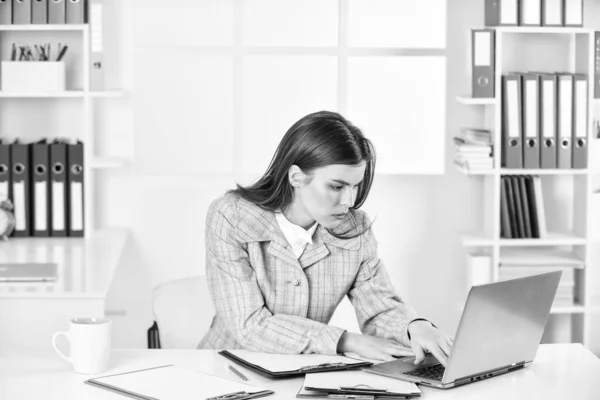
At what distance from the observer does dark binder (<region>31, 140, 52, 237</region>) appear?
3.69 meters

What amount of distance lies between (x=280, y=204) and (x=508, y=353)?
28.1 inches

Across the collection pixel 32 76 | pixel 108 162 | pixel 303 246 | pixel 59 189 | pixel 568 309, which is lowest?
pixel 568 309

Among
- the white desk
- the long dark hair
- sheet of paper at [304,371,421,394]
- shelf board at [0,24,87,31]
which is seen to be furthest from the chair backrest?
shelf board at [0,24,87,31]

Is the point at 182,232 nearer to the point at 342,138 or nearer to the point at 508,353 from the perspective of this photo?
the point at 342,138

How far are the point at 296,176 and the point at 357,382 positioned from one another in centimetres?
65

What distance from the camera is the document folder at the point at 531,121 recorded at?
377 cm

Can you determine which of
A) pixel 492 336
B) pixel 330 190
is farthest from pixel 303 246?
pixel 492 336

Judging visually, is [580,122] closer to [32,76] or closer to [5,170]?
[32,76]

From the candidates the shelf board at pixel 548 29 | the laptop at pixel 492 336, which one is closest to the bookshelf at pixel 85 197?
the laptop at pixel 492 336

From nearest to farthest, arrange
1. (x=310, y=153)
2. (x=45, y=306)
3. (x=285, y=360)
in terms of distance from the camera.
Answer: (x=285, y=360) → (x=310, y=153) → (x=45, y=306)

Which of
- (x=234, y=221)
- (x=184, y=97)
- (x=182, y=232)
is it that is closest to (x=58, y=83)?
(x=184, y=97)

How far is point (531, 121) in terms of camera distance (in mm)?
3779

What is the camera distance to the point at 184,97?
154 inches

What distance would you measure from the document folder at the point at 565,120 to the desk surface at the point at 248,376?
179 centimetres
